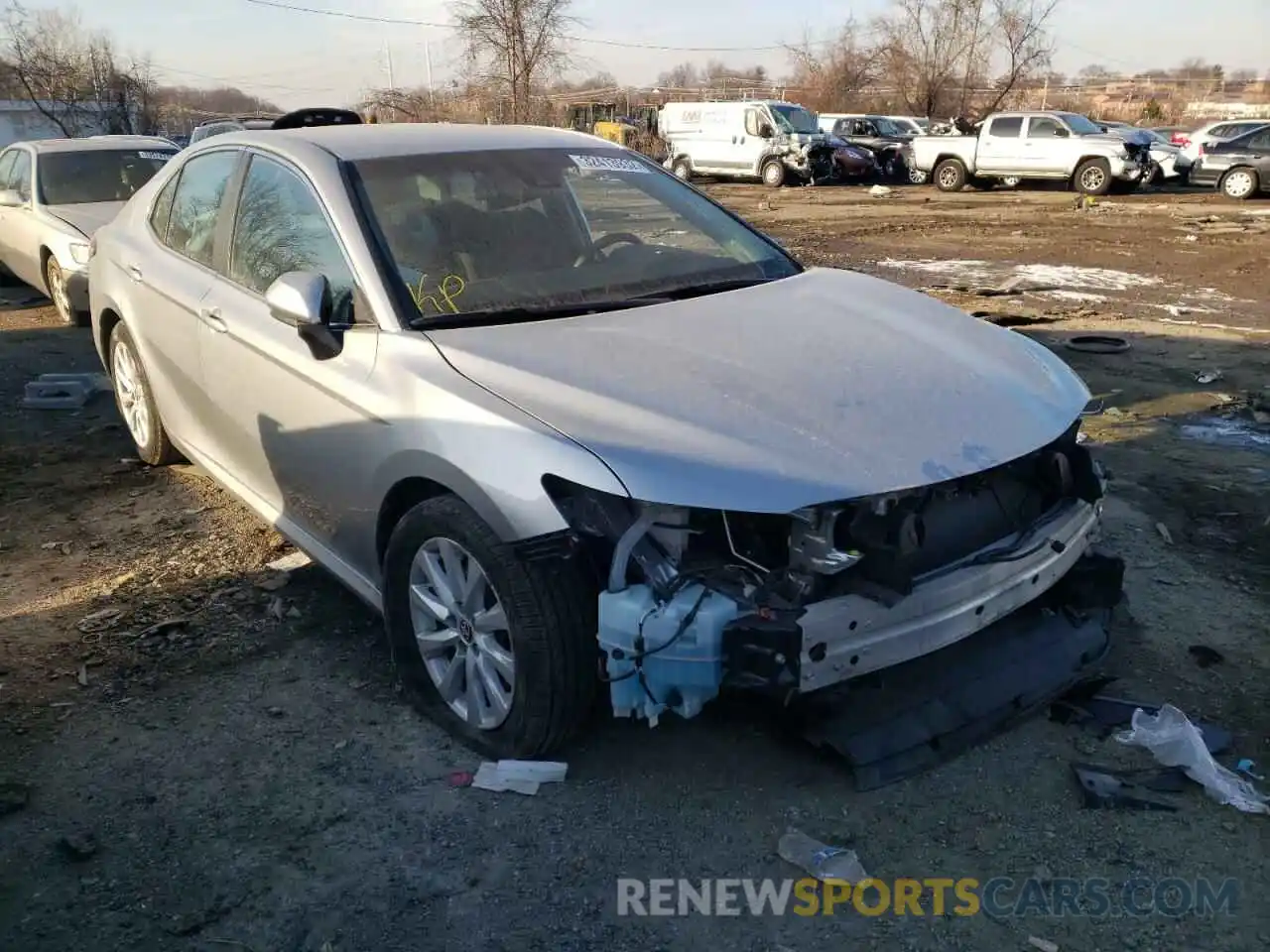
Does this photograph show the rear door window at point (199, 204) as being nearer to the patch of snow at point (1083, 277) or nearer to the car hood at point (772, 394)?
the car hood at point (772, 394)

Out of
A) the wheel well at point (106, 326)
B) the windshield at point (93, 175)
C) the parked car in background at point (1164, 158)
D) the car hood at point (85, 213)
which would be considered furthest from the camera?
the parked car in background at point (1164, 158)

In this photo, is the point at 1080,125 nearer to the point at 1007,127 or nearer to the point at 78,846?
the point at 1007,127

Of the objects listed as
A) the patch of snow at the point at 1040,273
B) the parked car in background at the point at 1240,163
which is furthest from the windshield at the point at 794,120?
the patch of snow at the point at 1040,273

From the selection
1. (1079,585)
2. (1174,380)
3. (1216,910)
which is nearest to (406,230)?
(1079,585)

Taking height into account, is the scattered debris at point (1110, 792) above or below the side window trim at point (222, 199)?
below

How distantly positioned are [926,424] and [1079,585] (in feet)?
3.07

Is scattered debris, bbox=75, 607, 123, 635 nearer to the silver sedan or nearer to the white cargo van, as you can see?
the silver sedan

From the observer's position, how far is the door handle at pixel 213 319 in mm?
3908

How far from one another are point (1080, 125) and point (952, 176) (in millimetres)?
3027

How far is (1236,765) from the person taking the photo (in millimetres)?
2973

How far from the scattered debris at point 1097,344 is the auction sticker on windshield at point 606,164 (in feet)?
16.7

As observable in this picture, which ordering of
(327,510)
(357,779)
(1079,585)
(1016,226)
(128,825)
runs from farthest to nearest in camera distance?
1. (1016,226)
2. (327,510)
3. (1079,585)
4. (357,779)
5. (128,825)

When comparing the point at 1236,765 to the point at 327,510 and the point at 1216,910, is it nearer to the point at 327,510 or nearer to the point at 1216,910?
the point at 1216,910

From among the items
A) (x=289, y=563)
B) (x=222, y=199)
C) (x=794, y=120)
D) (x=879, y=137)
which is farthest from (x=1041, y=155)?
(x=289, y=563)
